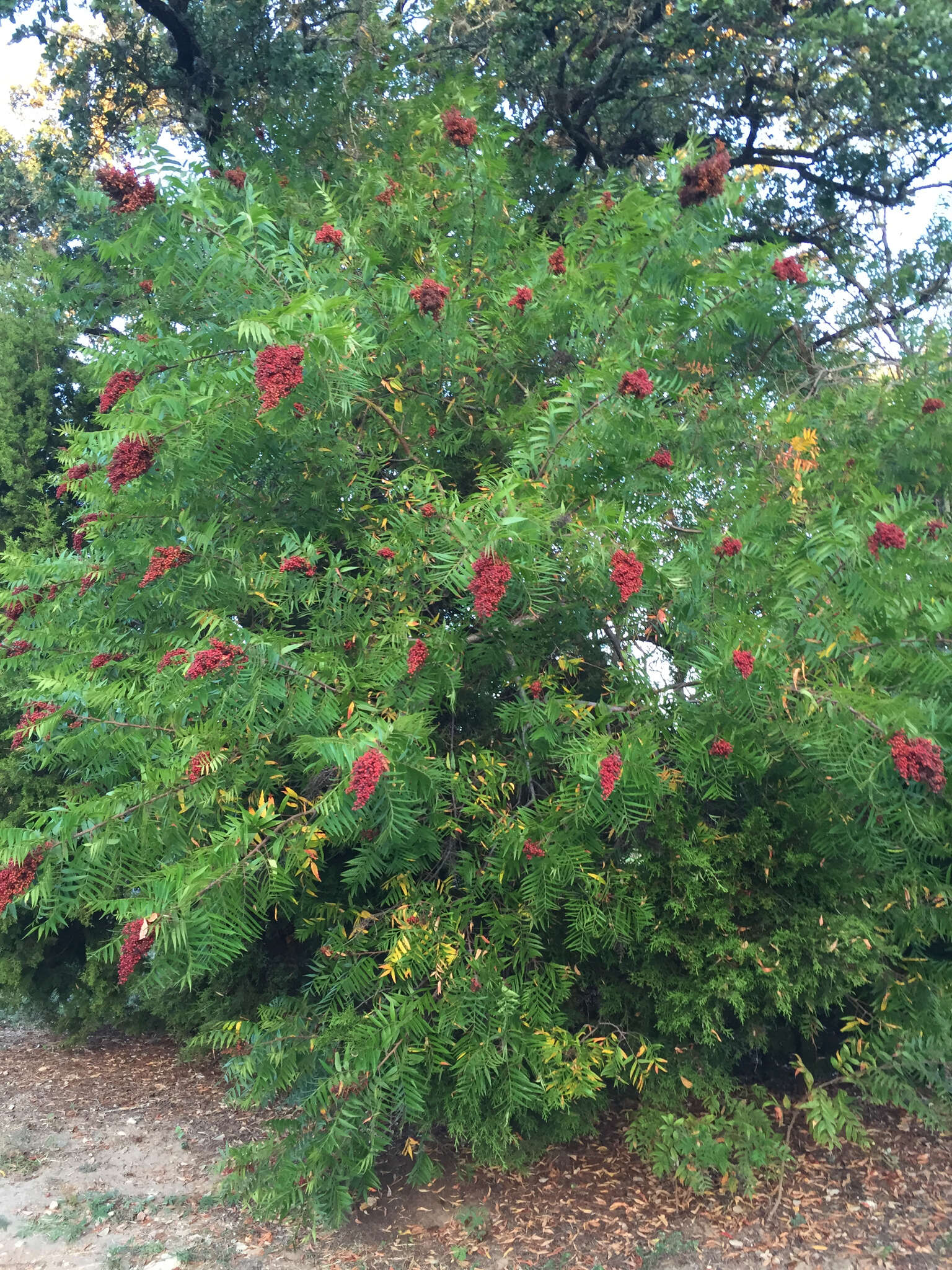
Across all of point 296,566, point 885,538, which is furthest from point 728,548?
point 296,566

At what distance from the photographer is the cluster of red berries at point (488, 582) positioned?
2.85 m

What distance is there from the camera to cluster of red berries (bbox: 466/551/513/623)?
2846 mm

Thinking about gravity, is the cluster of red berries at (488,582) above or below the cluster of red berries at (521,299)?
Answer: below

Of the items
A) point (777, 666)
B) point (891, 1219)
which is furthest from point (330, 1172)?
point (777, 666)

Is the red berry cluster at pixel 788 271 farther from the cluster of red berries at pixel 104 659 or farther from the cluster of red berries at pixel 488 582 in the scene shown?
the cluster of red berries at pixel 104 659

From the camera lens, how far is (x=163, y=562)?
3387 millimetres

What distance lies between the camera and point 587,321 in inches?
148

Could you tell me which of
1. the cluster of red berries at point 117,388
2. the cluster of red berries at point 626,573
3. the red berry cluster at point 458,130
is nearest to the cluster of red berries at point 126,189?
the cluster of red berries at point 117,388

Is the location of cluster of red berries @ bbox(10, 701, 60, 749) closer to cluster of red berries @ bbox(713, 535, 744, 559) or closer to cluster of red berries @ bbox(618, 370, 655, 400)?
cluster of red berries @ bbox(618, 370, 655, 400)

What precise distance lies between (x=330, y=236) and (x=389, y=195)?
975 mm

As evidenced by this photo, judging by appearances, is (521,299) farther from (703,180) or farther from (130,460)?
(130,460)

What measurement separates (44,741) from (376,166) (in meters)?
3.41

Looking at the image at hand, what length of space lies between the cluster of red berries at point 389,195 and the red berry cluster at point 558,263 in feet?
3.16

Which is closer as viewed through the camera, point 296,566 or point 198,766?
point 198,766
